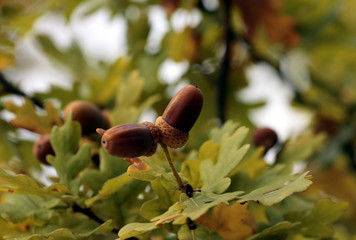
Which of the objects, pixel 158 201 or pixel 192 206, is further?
pixel 158 201

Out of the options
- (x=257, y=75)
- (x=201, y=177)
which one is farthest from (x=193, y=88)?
(x=257, y=75)

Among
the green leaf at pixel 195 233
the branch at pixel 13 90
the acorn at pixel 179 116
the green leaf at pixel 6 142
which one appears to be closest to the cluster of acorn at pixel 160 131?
the acorn at pixel 179 116

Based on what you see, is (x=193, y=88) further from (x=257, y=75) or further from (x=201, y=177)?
(x=257, y=75)

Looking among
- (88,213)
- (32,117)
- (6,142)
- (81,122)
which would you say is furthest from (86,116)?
(6,142)

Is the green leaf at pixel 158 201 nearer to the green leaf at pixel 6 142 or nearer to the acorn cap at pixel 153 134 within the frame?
the acorn cap at pixel 153 134

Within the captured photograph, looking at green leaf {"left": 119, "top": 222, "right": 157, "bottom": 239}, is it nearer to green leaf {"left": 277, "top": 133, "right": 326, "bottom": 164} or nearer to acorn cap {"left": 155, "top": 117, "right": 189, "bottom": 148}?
acorn cap {"left": 155, "top": 117, "right": 189, "bottom": 148}

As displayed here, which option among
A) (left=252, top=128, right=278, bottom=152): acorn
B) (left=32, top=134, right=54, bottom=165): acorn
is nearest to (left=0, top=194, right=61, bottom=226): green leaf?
(left=32, top=134, right=54, bottom=165): acorn

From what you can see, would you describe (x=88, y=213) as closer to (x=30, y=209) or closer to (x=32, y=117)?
(x=30, y=209)
